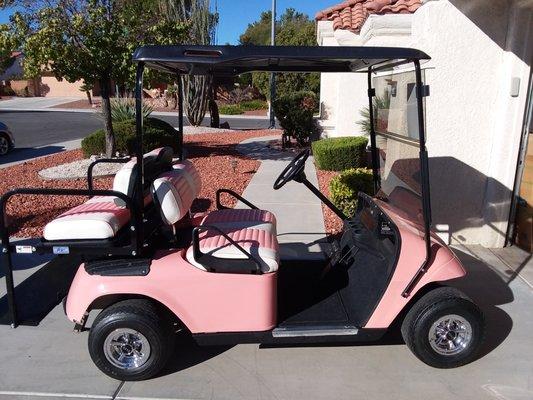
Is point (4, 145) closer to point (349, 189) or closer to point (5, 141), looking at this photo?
point (5, 141)

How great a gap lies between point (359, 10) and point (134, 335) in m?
8.10

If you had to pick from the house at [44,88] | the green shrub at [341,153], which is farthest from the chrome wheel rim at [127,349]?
the house at [44,88]

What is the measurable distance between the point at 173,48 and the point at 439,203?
3.45m

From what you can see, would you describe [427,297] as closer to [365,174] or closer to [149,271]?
[149,271]

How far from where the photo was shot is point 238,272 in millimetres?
2736

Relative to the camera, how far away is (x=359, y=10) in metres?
9.05

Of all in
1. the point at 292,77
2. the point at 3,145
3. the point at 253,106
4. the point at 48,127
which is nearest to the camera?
the point at 3,145

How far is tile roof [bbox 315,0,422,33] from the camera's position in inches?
290

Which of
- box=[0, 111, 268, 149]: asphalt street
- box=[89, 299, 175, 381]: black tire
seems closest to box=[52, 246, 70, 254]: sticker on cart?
box=[89, 299, 175, 381]: black tire

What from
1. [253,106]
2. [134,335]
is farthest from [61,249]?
[253,106]

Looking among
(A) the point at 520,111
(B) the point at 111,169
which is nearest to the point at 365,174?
(A) the point at 520,111

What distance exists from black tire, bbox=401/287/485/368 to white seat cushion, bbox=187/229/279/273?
904mm

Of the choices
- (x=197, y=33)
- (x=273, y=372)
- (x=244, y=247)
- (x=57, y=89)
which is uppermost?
(x=197, y=33)

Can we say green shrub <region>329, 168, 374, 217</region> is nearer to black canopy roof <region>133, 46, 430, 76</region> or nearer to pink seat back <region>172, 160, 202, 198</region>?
pink seat back <region>172, 160, 202, 198</region>
